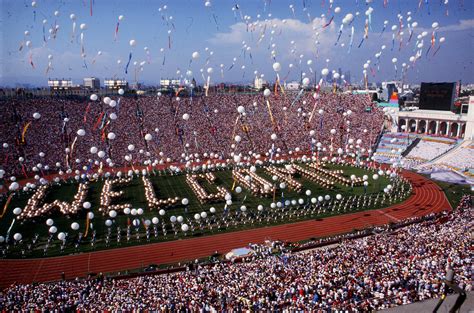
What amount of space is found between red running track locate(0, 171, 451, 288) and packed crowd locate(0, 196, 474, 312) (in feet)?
8.91

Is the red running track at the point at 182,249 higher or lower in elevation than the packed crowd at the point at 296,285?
lower

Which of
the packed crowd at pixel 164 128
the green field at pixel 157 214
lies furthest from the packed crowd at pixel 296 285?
the packed crowd at pixel 164 128

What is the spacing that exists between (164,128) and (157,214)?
24663mm

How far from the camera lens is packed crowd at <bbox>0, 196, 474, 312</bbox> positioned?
13.2 meters

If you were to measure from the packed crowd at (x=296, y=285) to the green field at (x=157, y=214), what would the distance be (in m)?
6.13

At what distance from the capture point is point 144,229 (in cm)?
2534

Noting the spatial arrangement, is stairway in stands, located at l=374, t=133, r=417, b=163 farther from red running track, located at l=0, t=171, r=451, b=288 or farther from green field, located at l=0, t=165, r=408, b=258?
red running track, located at l=0, t=171, r=451, b=288

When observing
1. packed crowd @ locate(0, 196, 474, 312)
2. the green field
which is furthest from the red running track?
packed crowd @ locate(0, 196, 474, 312)

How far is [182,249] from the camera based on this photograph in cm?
2280

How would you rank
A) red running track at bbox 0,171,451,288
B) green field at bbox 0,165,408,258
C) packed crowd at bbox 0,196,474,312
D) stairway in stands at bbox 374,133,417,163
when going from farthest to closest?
stairway in stands at bbox 374,133,417,163
green field at bbox 0,165,408,258
red running track at bbox 0,171,451,288
packed crowd at bbox 0,196,474,312

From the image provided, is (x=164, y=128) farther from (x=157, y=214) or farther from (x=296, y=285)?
(x=296, y=285)

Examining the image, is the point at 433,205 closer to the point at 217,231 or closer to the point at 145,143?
the point at 217,231

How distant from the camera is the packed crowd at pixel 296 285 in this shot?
1324 cm

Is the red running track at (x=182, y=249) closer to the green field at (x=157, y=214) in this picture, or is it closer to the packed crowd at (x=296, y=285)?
the green field at (x=157, y=214)
